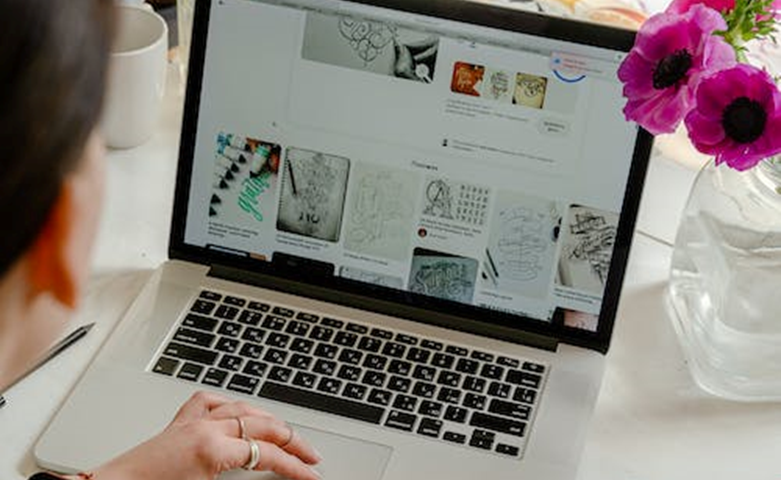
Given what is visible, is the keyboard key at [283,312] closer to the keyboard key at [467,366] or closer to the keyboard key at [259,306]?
the keyboard key at [259,306]

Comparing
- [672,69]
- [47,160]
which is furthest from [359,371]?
[47,160]

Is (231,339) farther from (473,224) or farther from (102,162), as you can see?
(102,162)

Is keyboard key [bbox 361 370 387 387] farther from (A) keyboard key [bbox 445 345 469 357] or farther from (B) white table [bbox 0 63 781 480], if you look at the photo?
(B) white table [bbox 0 63 781 480]

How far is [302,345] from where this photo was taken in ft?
3.75

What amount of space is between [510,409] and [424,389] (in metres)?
0.07

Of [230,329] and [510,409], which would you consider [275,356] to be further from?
[510,409]

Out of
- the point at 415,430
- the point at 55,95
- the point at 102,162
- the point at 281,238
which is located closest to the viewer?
the point at 55,95

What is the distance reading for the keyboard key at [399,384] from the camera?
1.11 meters

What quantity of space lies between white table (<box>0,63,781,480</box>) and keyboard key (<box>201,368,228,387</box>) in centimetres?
11

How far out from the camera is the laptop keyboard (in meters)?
1.09

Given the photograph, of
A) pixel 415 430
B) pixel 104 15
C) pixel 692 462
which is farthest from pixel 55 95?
pixel 692 462

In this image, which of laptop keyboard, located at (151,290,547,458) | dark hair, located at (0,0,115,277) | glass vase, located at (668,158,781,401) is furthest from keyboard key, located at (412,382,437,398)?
dark hair, located at (0,0,115,277)

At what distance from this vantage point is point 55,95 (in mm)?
608

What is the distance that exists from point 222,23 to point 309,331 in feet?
0.88
